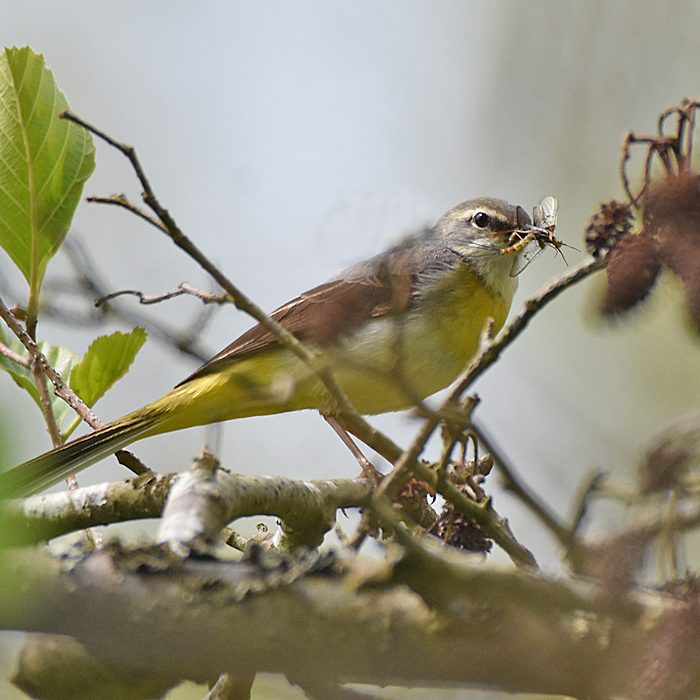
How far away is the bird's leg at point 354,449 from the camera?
447 cm

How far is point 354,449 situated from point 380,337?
0.67 metres

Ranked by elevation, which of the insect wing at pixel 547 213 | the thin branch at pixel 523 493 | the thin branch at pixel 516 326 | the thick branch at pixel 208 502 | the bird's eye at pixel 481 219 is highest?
the bird's eye at pixel 481 219

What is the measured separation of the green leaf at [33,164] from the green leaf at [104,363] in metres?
0.34

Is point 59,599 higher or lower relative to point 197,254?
lower

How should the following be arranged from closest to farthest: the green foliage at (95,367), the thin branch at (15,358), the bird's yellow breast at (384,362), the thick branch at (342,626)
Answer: the thick branch at (342,626) → the thin branch at (15,358) → the green foliage at (95,367) → the bird's yellow breast at (384,362)

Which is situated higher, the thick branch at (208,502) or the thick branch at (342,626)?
the thick branch at (208,502)

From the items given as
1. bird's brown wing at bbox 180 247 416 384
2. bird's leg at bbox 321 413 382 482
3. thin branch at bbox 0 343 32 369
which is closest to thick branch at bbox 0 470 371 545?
thin branch at bbox 0 343 32 369

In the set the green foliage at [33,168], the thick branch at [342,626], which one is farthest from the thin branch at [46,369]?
the thick branch at [342,626]

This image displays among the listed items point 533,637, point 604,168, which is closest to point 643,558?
point 533,637

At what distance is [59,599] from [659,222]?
1586 mm

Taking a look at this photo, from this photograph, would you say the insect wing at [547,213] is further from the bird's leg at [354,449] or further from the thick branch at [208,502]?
the thick branch at [208,502]

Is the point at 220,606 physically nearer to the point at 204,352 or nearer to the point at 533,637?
the point at 533,637

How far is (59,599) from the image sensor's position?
1.60 metres

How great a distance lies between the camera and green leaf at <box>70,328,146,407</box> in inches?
143
